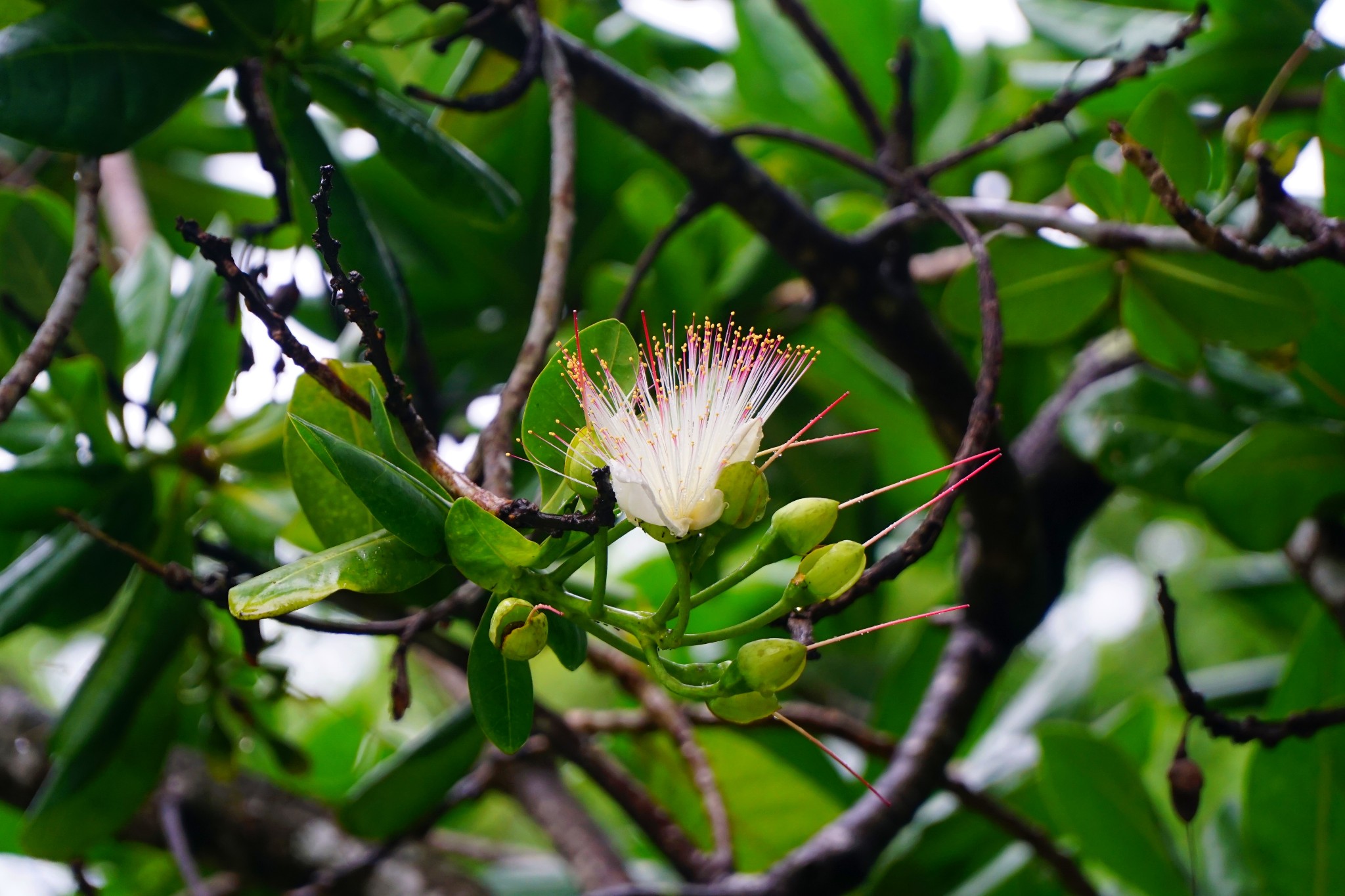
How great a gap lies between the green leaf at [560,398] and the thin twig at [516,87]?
1.08 feet

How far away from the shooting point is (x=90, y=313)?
101 centimetres

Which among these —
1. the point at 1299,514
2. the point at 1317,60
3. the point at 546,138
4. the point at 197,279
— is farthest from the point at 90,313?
the point at 1317,60

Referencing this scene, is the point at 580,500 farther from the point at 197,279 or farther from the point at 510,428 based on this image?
the point at 197,279

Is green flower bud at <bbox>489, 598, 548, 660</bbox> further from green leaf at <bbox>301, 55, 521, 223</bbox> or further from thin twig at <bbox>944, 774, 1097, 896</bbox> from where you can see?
thin twig at <bbox>944, 774, 1097, 896</bbox>

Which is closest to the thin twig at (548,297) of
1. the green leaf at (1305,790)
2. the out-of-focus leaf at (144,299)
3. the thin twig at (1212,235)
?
the thin twig at (1212,235)

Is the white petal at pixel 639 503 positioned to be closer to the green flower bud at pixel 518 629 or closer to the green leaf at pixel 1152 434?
the green flower bud at pixel 518 629

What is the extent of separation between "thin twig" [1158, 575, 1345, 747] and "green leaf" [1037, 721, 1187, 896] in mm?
312

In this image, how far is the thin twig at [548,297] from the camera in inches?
24.2

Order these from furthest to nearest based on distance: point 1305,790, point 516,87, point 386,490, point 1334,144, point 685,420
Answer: point 1305,790 → point 1334,144 → point 516,87 → point 685,420 → point 386,490

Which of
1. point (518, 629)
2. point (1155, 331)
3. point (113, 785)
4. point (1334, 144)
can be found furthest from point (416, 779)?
point (1334, 144)

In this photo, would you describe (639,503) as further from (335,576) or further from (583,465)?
(335,576)

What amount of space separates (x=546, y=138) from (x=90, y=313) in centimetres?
58

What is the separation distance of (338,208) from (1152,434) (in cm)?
89

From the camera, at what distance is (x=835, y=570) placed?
51 centimetres
